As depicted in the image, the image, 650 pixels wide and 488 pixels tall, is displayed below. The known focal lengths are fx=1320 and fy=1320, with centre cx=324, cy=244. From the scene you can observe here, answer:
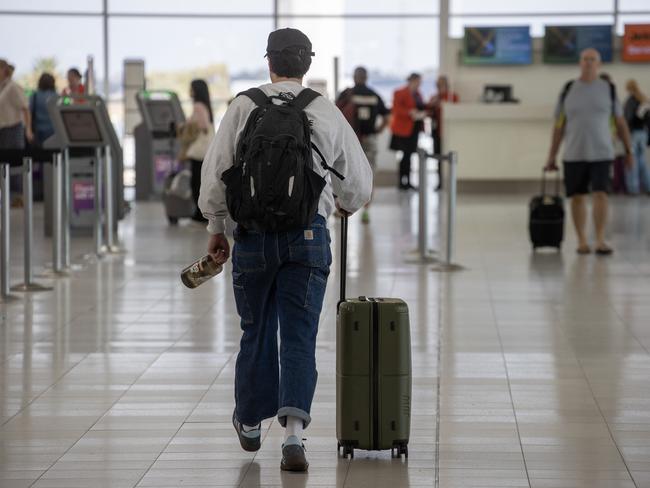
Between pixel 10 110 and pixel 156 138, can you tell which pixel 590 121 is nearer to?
pixel 10 110

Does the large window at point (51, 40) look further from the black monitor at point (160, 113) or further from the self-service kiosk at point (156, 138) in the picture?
the black monitor at point (160, 113)

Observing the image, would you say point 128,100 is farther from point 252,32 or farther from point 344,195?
point 344,195

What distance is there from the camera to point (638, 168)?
19.0 metres

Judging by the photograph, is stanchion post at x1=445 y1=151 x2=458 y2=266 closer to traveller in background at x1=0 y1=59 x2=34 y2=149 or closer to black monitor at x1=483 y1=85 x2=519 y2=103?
traveller in background at x1=0 y1=59 x2=34 y2=149

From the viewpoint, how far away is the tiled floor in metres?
4.56

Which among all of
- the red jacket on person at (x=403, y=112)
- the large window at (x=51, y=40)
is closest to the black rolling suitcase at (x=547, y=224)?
the red jacket on person at (x=403, y=112)

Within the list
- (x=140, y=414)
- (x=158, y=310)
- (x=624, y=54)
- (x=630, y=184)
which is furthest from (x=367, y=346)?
(x=624, y=54)

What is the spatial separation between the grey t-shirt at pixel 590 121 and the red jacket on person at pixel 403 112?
354 inches

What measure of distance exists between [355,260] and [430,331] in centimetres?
357

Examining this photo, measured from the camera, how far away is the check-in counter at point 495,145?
20062 millimetres

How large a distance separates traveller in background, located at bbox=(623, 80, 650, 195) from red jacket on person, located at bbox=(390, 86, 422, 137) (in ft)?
10.4

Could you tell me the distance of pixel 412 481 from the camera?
439 cm

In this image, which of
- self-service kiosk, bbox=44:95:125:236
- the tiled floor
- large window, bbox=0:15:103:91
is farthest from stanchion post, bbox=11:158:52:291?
large window, bbox=0:15:103:91

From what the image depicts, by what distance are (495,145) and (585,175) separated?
30.6 ft
